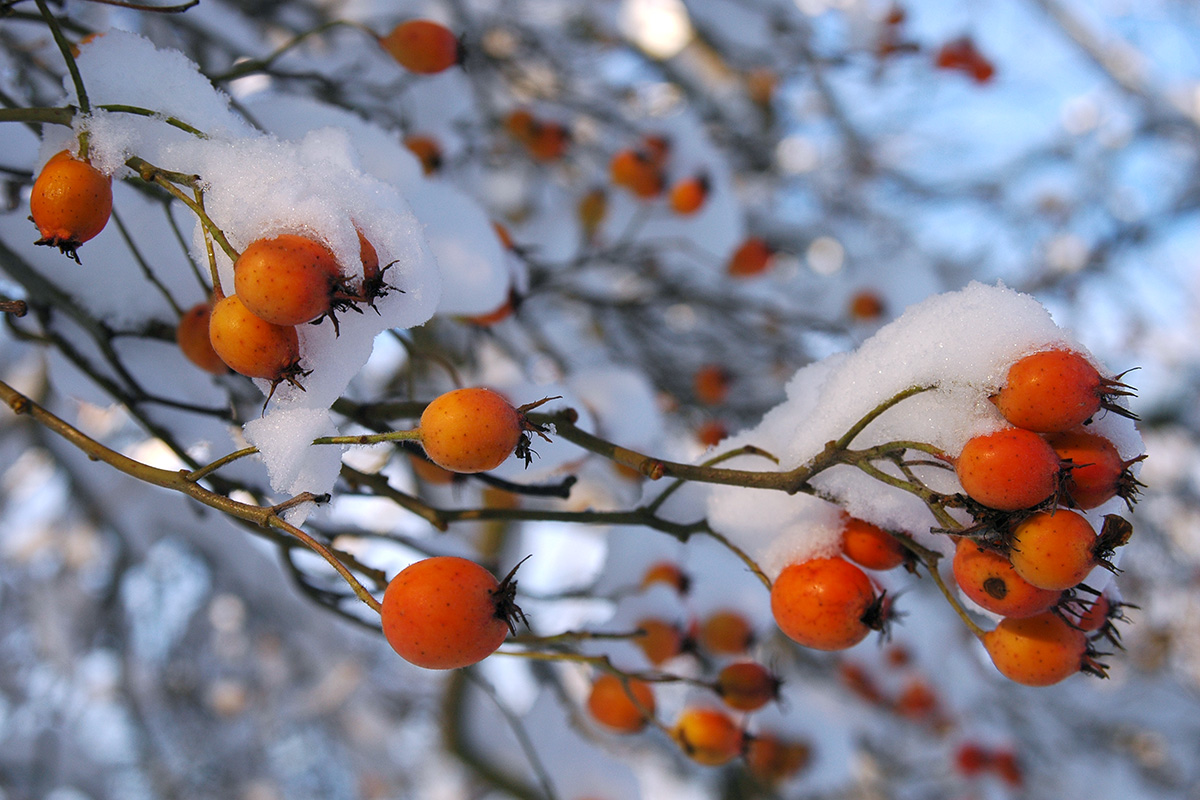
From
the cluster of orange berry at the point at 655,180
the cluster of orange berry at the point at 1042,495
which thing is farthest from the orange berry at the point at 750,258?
the cluster of orange berry at the point at 1042,495

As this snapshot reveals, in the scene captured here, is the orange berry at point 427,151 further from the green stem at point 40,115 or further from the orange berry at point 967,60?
the orange berry at point 967,60

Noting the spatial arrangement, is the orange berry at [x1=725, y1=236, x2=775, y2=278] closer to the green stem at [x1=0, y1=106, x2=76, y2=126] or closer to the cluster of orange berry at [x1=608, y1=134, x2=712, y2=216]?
the cluster of orange berry at [x1=608, y1=134, x2=712, y2=216]

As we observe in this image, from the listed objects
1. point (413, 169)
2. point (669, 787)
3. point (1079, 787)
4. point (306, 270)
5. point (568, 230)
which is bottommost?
point (669, 787)

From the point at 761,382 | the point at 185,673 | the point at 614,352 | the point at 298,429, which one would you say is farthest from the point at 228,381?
the point at 185,673

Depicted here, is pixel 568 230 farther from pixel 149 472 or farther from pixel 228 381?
pixel 149 472

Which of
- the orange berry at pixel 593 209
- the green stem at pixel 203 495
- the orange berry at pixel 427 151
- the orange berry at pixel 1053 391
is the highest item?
the orange berry at pixel 1053 391

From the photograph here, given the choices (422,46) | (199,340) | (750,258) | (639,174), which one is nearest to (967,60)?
(750,258)
